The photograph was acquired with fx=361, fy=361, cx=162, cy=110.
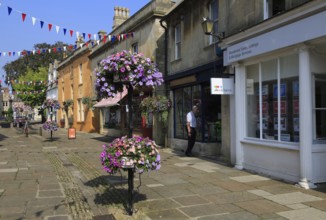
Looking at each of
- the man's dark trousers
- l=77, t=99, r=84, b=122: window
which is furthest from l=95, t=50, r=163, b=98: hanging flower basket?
l=77, t=99, r=84, b=122: window

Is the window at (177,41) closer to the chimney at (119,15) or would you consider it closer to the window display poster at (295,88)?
the window display poster at (295,88)

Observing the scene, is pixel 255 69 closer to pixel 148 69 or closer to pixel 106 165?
pixel 148 69

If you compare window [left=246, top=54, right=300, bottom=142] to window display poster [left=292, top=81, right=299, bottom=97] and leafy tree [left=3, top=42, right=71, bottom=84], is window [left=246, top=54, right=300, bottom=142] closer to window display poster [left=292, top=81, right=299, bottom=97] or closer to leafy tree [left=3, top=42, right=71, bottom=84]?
window display poster [left=292, top=81, right=299, bottom=97]

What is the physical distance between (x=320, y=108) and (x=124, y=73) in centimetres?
452

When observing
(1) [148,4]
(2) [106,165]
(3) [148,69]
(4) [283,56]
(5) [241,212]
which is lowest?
(5) [241,212]

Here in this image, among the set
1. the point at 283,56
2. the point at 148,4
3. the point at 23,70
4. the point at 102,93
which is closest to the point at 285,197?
the point at 283,56

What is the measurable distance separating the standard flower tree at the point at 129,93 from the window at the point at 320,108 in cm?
365

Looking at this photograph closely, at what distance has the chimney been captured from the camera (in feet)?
85.9

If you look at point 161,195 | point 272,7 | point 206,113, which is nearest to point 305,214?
point 161,195

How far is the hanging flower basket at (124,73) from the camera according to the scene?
6477 mm

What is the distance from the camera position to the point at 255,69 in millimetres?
9688

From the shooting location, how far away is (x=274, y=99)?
8961 millimetres

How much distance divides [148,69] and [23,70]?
56.9 m

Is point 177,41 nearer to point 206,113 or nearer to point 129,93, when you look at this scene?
point 206,113
